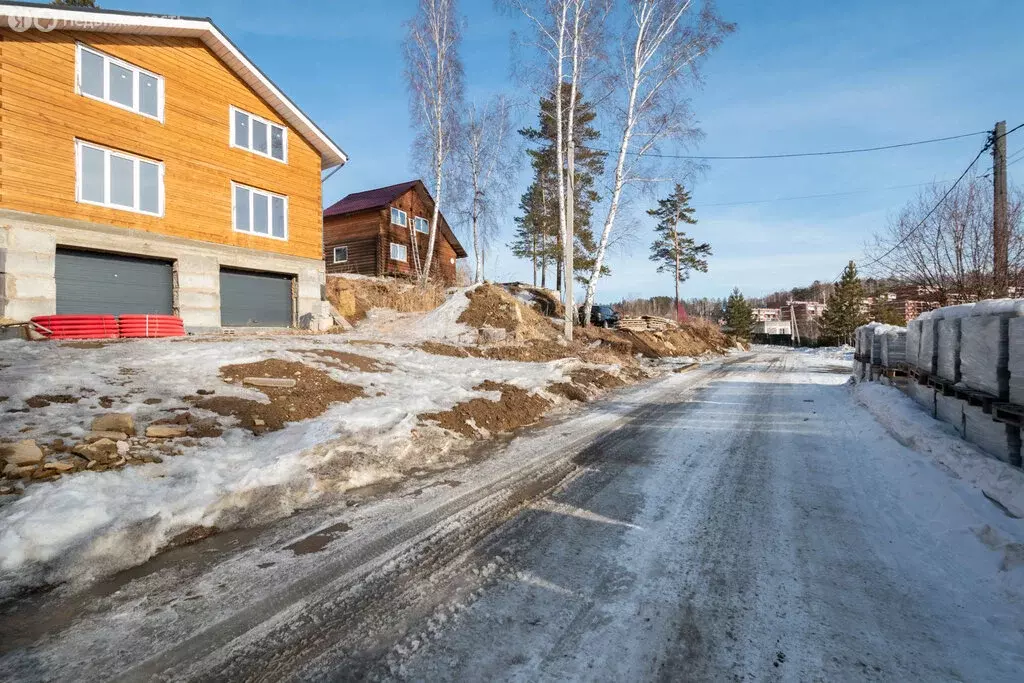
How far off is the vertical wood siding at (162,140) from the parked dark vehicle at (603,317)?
1466 cm

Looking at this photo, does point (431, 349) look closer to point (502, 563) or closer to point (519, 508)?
point (519, 508)

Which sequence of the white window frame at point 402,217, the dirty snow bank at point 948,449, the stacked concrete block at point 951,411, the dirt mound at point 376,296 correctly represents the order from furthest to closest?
the white window frame at point 402,217, the dirt mound at point 376,296, the stacked concrete block at point 951,411, the dirty snow bank at point 948,449

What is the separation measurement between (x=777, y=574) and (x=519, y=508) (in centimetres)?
186

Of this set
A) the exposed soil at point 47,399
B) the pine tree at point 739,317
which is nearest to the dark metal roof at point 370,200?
the exposed soil at point 47,399

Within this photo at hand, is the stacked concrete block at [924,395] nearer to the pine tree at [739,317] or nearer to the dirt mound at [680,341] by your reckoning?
the dirt mound at [680,341]

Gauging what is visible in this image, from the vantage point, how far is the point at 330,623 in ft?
7.77

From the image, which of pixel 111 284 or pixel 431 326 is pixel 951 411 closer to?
pixel 431 326

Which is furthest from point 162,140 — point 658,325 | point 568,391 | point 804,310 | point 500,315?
point 804,310

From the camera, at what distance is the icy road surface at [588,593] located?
2.07m

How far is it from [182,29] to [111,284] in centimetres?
763

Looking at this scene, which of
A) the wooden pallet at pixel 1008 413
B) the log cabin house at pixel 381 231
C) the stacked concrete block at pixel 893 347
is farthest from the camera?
the log cabin house at pixel 381 231

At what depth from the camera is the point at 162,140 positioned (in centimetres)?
1278

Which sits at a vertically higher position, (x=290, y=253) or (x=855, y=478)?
(x=290, y=253)

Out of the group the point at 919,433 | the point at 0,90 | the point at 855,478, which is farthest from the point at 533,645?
the point at 0,90
